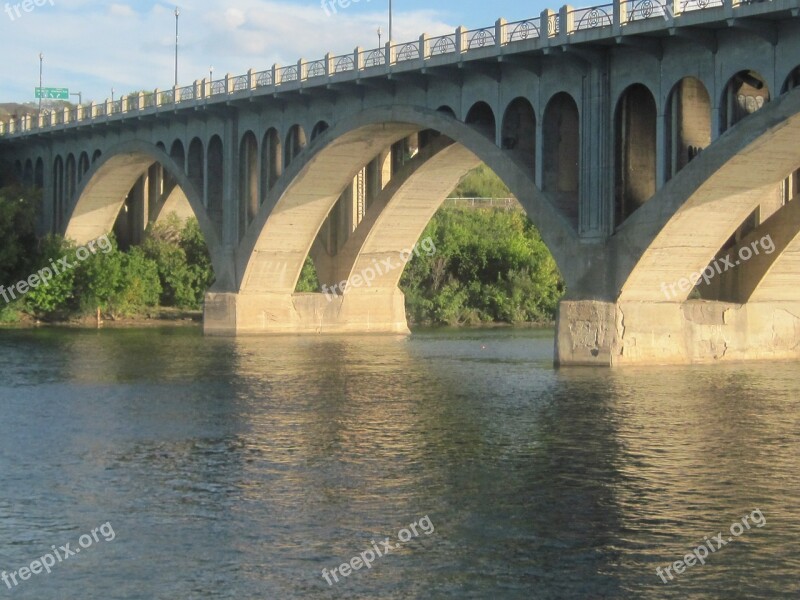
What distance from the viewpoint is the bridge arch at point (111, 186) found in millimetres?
76062

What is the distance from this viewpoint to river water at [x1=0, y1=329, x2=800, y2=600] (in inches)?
804

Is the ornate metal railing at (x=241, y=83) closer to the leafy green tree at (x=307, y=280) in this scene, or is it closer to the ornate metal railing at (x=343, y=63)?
the ornate metal railing at (x=343, y=63)

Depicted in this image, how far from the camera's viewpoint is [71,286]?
83.4 metres

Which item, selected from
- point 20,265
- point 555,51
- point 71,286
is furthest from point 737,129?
point 20,265

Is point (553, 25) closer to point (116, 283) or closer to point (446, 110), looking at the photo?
point (446, 110)

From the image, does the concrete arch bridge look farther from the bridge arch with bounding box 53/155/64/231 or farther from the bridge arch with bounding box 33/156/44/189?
the bridge arch with bounding box 33/156/44/189

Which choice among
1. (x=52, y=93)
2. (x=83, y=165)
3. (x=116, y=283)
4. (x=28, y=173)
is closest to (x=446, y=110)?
(x=116, y=283)

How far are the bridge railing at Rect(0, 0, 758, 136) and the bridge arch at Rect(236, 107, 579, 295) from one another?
2100 mm

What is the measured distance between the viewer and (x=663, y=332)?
46688 millimetres

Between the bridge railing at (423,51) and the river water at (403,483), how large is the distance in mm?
10793

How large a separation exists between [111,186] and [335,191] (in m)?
25.5

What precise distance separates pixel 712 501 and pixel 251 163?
47.8 metres

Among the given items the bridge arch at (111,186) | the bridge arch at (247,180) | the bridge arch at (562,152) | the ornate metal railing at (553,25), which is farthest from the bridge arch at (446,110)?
the bridge arch at (111,186)

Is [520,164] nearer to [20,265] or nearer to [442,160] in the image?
[442,160]
